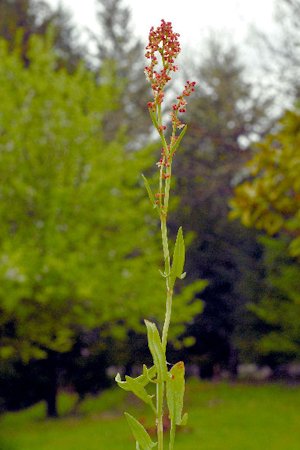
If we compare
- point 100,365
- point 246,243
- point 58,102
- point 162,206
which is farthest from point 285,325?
point 162,206

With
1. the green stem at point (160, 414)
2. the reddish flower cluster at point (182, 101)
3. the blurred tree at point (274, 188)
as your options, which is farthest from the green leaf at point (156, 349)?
the blurred tree at point (274, 188)

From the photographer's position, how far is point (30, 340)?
539 inches

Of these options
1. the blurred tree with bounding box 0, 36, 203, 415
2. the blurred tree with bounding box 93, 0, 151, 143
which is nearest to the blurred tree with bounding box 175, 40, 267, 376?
the blurred tree with bounding box 93, 0, 151, 143

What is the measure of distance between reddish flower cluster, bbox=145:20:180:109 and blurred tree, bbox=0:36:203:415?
36.9 feet

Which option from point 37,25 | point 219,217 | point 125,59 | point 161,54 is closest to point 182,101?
point 161,54

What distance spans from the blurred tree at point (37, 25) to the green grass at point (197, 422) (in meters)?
8.73

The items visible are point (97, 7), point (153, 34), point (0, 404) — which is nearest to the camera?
point (153, 34)

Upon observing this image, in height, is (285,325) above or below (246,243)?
below

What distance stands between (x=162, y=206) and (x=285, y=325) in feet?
58.9

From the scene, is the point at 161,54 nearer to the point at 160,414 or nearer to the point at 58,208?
the point at 160,414

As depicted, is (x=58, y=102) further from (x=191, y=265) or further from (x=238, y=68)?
(x=238, y=68)

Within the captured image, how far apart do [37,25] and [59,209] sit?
35.4ft

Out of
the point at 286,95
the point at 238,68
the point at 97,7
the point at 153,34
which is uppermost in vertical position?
the point at 97,7

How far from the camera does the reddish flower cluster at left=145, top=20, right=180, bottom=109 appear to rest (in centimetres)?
105
